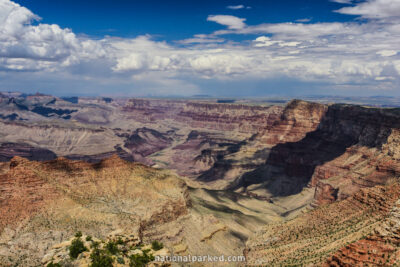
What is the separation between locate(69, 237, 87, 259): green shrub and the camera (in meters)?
44.8

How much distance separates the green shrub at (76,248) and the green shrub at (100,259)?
2752 mm

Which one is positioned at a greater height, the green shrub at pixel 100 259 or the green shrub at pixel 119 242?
the green shrub at pixel 100 259

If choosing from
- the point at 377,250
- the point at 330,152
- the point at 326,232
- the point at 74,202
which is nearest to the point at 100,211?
the point at 74,202

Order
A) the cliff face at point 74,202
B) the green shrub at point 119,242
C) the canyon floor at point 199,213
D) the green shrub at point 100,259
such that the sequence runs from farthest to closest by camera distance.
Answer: the cliff face at point 74,202
the green shrub at point 119,242
the canyon floor at point 199,213
the green shrub at point 100,259

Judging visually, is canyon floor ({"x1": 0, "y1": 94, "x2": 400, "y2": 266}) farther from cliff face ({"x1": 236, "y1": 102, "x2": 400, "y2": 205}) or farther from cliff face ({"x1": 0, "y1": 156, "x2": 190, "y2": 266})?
cliff face ({"x1": 236, "y1": 102, "x2": 400, "y2": 205})

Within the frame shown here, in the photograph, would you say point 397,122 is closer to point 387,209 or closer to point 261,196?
point 261,196

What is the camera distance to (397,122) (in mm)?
110562

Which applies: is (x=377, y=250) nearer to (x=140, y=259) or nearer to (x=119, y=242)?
(x=140, y=259)

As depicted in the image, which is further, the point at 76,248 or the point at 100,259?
the point at 76,248

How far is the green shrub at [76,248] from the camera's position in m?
44.8

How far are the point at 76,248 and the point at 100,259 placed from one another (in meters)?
6.24

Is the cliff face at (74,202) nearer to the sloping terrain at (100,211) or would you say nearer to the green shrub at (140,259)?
the sloping terrain at (100,211)

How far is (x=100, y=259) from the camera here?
4175cm

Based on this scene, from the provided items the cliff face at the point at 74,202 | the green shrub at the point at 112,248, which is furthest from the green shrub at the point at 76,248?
the cliff face at the point at 74,202
